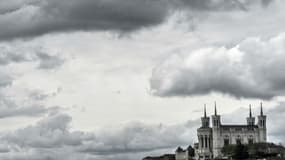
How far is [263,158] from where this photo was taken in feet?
646

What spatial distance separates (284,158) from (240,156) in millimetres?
11755

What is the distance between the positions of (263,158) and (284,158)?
19.3 ft

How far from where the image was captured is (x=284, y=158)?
198 m

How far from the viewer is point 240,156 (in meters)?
198

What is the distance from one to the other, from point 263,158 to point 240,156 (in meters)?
6.02
